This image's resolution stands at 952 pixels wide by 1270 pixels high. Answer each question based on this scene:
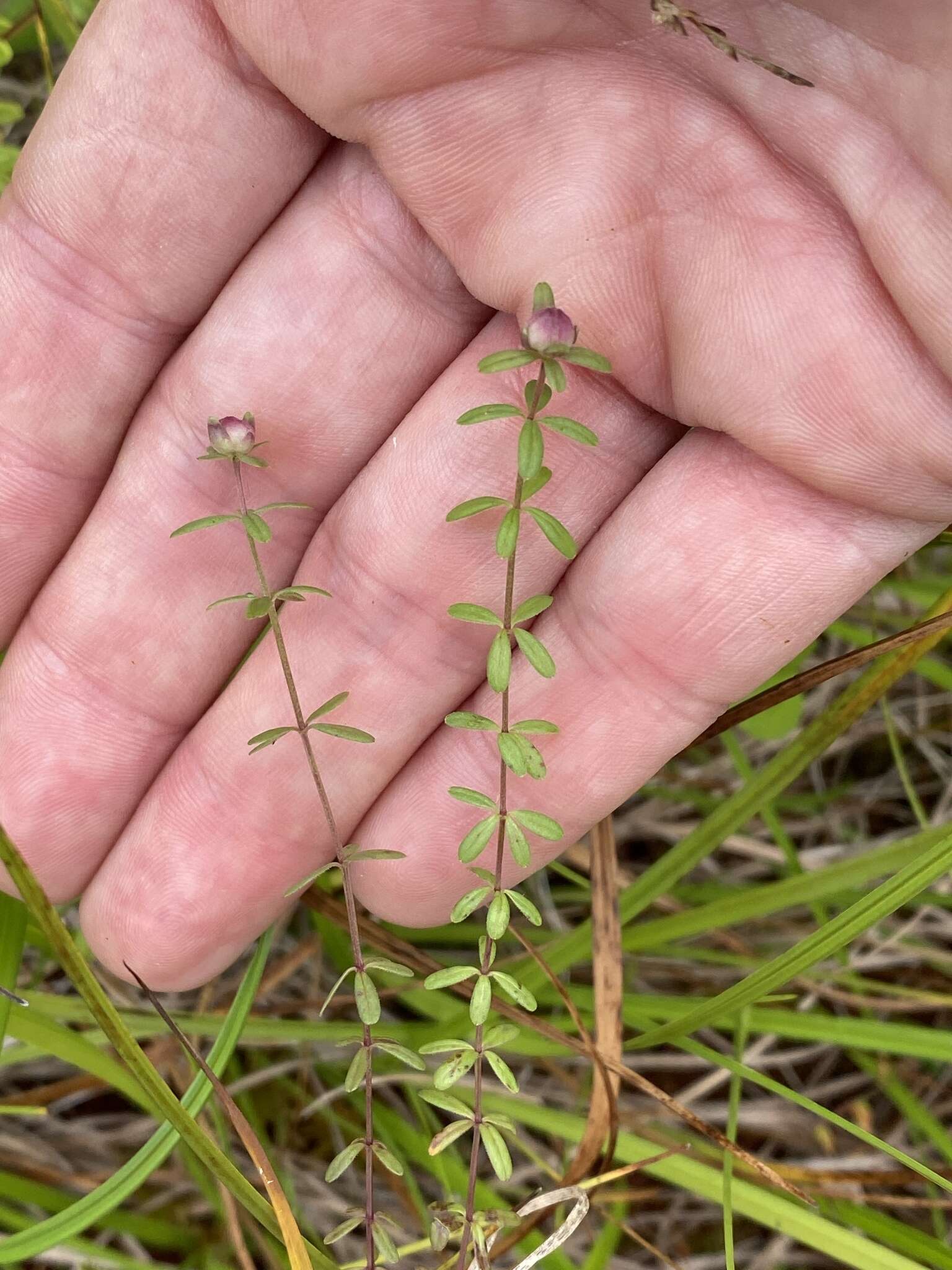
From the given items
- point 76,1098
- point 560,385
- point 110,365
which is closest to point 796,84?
point 560,385

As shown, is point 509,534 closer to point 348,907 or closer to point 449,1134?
point 348,907

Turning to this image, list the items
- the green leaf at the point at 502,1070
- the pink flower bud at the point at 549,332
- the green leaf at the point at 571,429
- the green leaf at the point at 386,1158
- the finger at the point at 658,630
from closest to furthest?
the pink flower bud at the point at 549,332
the green leaf at the point at 571,429
the green leaf at the point at 502,1070
the green leaf at the point at 386,1158
the finger at the point at 658,630

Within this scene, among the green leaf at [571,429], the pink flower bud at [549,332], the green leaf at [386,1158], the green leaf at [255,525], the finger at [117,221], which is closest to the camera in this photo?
the pink flower bud at [549,332]

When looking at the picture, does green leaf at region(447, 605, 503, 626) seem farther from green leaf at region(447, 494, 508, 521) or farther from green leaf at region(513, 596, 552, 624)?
green leaf at region(447, 494, 508, 521)

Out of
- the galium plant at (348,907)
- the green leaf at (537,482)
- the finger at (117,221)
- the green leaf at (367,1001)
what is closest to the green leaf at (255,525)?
the galium plant at (348,907)

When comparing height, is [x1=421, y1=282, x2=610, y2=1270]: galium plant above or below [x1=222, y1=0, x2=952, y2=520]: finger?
below

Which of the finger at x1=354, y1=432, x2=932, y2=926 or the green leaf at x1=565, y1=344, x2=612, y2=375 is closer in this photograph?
the green leaf at x1=565, y1=344, x2=612, y2=375

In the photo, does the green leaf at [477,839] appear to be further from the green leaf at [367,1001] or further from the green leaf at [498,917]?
the green leaf at [367,1001]

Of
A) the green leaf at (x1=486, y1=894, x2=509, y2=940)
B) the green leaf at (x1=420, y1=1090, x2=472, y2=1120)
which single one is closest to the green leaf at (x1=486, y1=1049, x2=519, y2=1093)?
the green leaf at (x1=420, y1=1090, x2=472, y2=1120)
